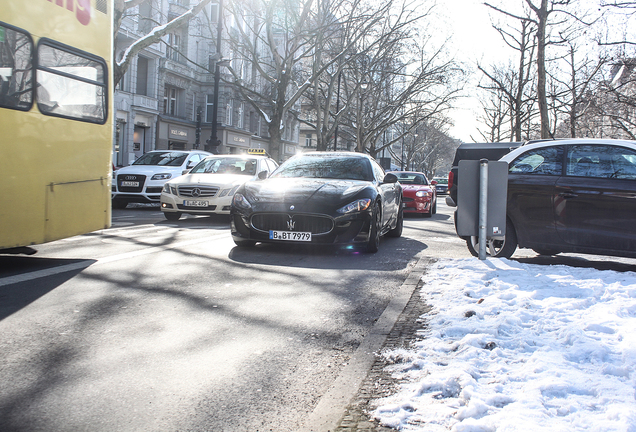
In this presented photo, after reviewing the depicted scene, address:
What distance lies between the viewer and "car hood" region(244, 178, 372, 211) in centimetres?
743

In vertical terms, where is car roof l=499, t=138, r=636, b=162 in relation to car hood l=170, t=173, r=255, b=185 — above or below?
above

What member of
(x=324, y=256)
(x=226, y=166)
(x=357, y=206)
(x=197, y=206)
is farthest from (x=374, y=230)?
(x=226, y=166)

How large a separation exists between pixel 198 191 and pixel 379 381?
31.5 ft

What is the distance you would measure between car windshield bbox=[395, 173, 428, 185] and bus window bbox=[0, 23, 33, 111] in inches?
614

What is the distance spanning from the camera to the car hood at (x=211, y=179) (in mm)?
12164

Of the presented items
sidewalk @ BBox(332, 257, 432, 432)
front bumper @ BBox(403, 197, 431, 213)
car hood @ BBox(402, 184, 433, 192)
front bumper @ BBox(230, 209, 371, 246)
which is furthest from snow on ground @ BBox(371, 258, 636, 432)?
car hood @ BBox(402, 184, 433, 192)

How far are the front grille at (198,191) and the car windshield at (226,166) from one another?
4.30 feet

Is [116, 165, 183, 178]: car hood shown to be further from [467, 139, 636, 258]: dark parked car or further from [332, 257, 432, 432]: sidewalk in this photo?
[332, 257, 432, 432]: sidewalk

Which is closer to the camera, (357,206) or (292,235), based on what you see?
(292,235)

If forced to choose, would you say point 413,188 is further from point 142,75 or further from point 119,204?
point 142,75

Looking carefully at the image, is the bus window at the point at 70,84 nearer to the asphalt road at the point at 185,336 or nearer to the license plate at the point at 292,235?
the asphalt road at the point at 185,336

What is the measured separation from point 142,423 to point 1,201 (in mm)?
3924

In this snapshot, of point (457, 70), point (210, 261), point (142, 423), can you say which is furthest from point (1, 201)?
point (457, 70)

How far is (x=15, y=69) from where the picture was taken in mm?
5949
